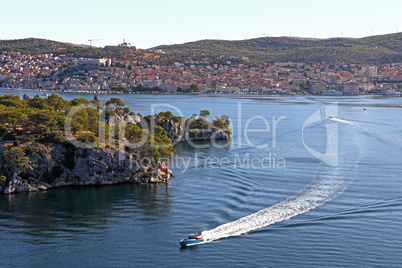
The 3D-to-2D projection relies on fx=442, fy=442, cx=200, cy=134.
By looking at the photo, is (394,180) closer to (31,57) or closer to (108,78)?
(108,78)

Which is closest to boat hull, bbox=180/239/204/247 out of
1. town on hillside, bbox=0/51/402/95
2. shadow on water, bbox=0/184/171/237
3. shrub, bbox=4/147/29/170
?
shadow on water, bbox=0/184/171/237

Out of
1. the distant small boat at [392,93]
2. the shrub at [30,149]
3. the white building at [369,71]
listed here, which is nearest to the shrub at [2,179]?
the shrub at [30,149]

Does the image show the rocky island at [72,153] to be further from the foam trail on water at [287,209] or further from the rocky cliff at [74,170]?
the foam trail on water at [287,209]

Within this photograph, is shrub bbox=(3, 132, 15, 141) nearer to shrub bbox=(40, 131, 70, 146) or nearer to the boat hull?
shrub bbox=(40, 131, 70, 146)

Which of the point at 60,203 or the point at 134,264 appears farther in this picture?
the point at 60,203

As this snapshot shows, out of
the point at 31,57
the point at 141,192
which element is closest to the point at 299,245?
the point at 141,192
